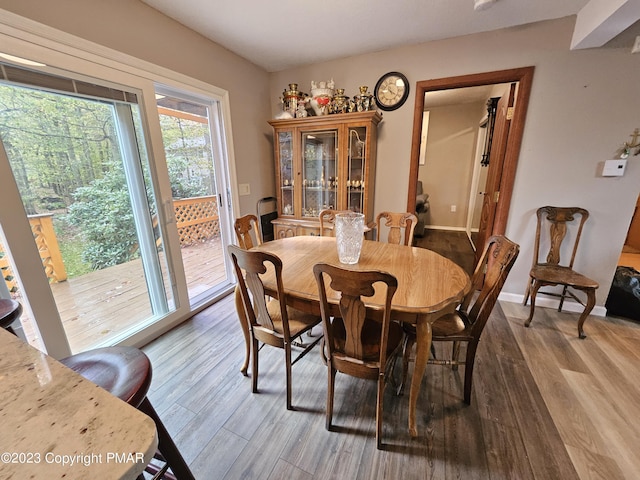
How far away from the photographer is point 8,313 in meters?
1.00

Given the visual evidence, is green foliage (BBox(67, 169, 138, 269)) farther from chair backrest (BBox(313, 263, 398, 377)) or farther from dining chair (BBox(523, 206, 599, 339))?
dining chair (BBox(523, 206, 599, 339))

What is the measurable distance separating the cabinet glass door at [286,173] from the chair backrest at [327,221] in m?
0.64

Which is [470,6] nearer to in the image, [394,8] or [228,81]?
[394,8]

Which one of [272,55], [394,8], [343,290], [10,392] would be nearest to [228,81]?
[272,55]

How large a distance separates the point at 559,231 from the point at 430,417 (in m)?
2.12

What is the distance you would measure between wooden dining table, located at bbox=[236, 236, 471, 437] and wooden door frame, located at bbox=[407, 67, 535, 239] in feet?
4.50

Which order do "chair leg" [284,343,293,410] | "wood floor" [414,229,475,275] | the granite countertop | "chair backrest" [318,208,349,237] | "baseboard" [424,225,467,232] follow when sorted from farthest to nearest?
"baseboard" [424,225,467,232], "wood floor" [414,229,475,275], "chair backrest" [318,208,349,237], "chair leg" [284,343,293,410], the granite countertop

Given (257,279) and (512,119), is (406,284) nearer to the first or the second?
(257,279)

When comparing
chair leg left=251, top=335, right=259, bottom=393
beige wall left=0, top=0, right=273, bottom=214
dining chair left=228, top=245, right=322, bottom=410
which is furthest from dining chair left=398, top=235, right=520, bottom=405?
beige wall left=0, top=0, right=273, bottom=214

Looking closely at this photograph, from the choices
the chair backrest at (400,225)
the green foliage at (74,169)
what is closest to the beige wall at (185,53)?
the green foliage at (74,169)

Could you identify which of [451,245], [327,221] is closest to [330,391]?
[327,221]

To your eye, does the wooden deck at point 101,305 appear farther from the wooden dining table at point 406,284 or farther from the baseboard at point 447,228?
the baseboard at point 447,228

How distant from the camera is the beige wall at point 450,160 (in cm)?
508

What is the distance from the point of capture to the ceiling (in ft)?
6.09
